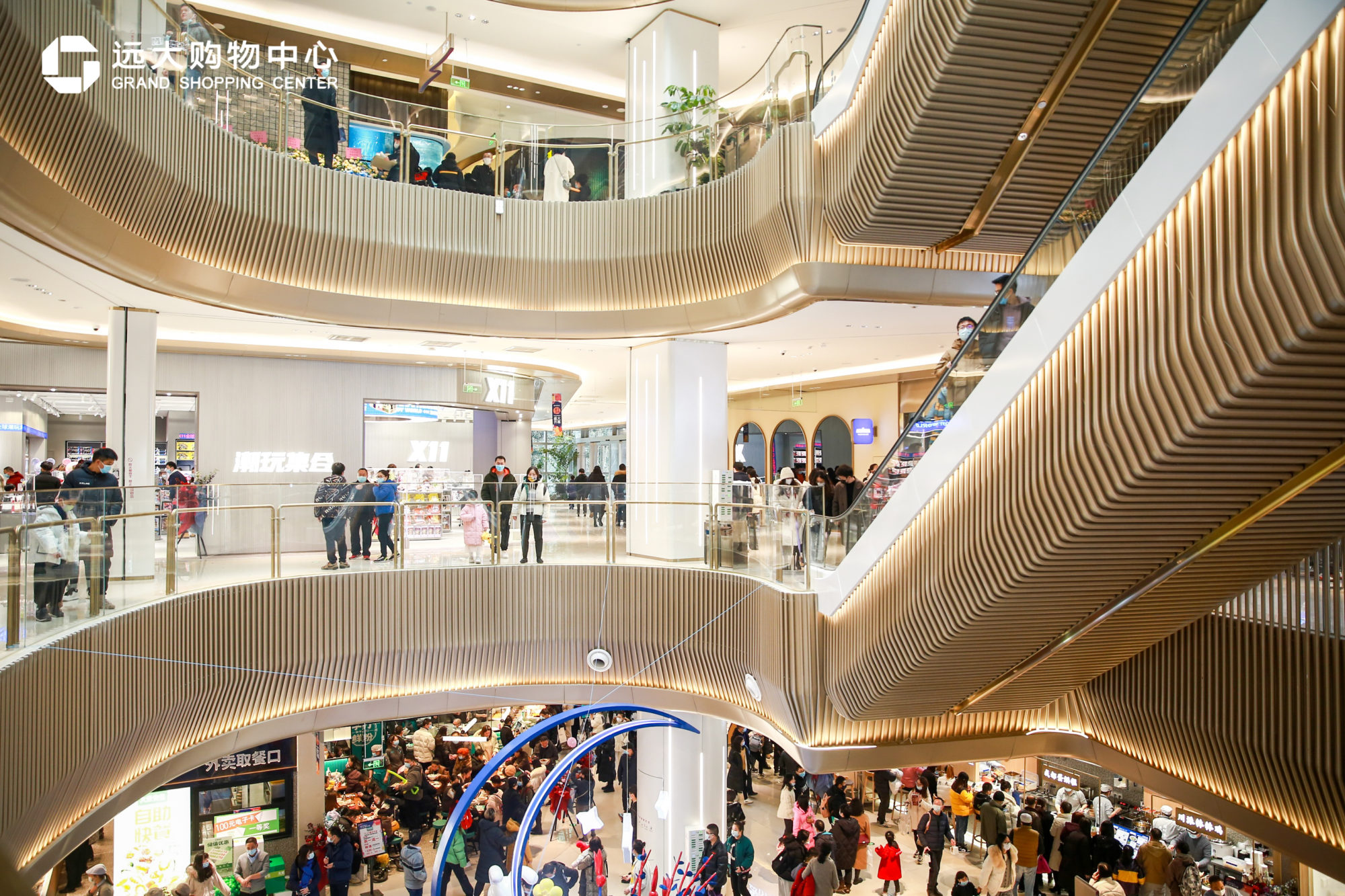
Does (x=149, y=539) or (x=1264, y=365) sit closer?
(x=1264, y=365)

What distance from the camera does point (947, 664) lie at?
699 cm

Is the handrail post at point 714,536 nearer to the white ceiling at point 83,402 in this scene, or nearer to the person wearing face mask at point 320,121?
the person wearing face mask at point 320,121

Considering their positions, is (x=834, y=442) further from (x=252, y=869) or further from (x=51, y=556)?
(x=51, y=556)

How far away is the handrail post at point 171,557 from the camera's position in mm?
8188

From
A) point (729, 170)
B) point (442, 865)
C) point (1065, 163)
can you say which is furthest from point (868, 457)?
point (442, 865)

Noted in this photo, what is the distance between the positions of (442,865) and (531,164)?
8.82 meters

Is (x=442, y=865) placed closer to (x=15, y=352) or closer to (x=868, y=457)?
(x=15, y=352)

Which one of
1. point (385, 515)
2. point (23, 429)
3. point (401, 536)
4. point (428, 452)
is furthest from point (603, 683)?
point (23, 429)

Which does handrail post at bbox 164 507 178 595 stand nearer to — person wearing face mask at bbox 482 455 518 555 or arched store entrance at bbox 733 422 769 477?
person wearing face mask at bbox 482 455 518 555

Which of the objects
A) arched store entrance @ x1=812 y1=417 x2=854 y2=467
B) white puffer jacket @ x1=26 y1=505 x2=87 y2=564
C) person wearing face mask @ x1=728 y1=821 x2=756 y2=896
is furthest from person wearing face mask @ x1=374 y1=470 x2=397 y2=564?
arched store entrance @ x1=812 y1=417 x2=854 y2=467

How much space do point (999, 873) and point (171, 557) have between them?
967 cm

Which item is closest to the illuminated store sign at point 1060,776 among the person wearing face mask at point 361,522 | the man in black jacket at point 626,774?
the man in black jacket at point 626,774

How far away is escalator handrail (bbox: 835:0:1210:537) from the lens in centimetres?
423

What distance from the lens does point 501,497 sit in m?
10.5
